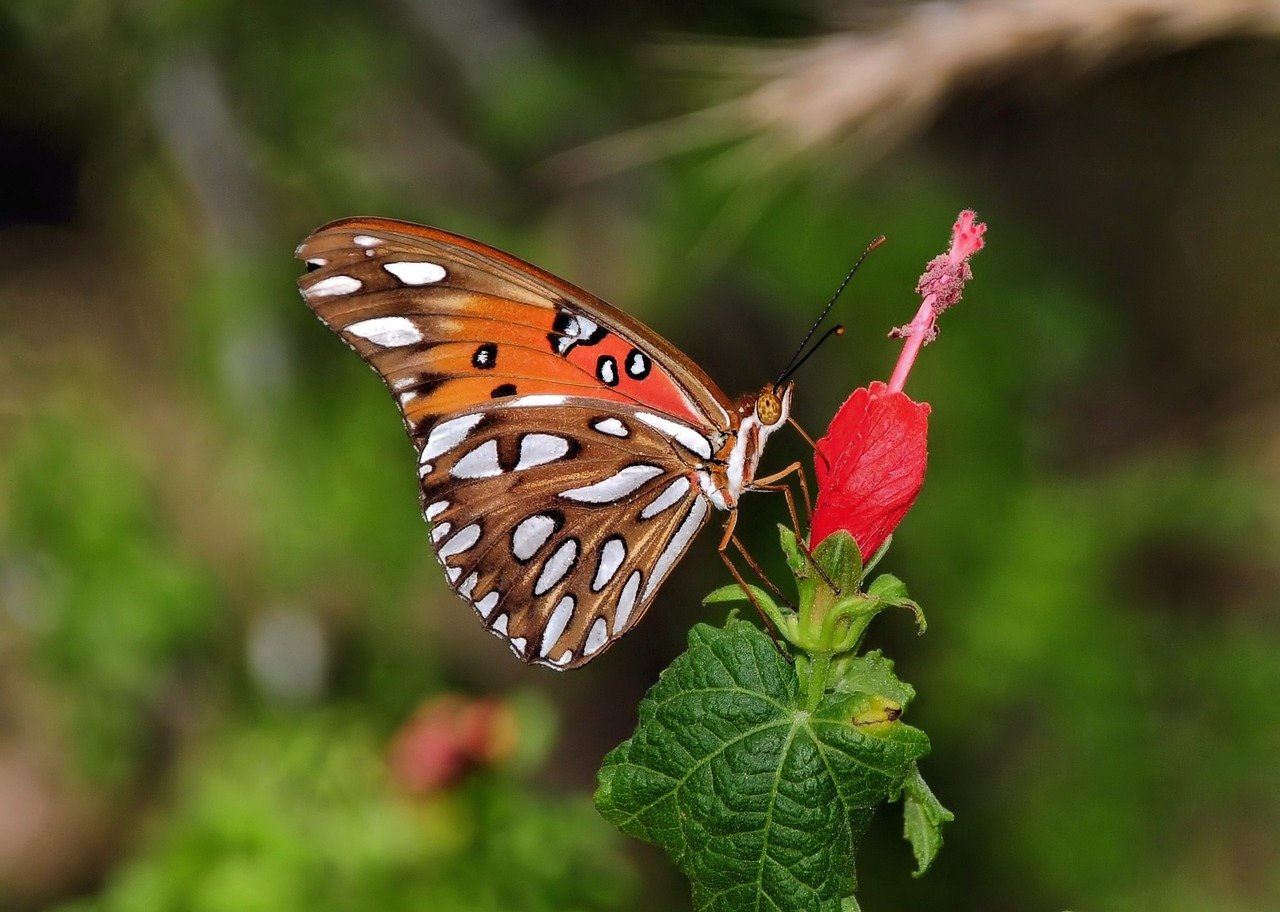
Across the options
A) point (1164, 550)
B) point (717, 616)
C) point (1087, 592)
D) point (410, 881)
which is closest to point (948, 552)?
point (1087, 592)

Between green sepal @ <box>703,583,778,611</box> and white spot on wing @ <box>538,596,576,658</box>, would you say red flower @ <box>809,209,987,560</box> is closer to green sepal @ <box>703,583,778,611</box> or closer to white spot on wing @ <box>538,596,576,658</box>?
green sepal @ <box>703,583,778,611</box>

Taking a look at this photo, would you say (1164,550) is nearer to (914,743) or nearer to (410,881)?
(410,881)

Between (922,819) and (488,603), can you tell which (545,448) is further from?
(922,819)

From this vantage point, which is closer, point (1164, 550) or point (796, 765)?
point (796, 765)

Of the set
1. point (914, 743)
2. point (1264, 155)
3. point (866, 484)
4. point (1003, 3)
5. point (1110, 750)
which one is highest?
point (1264, 155)

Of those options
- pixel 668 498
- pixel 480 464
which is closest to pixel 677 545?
pixel 668 498
